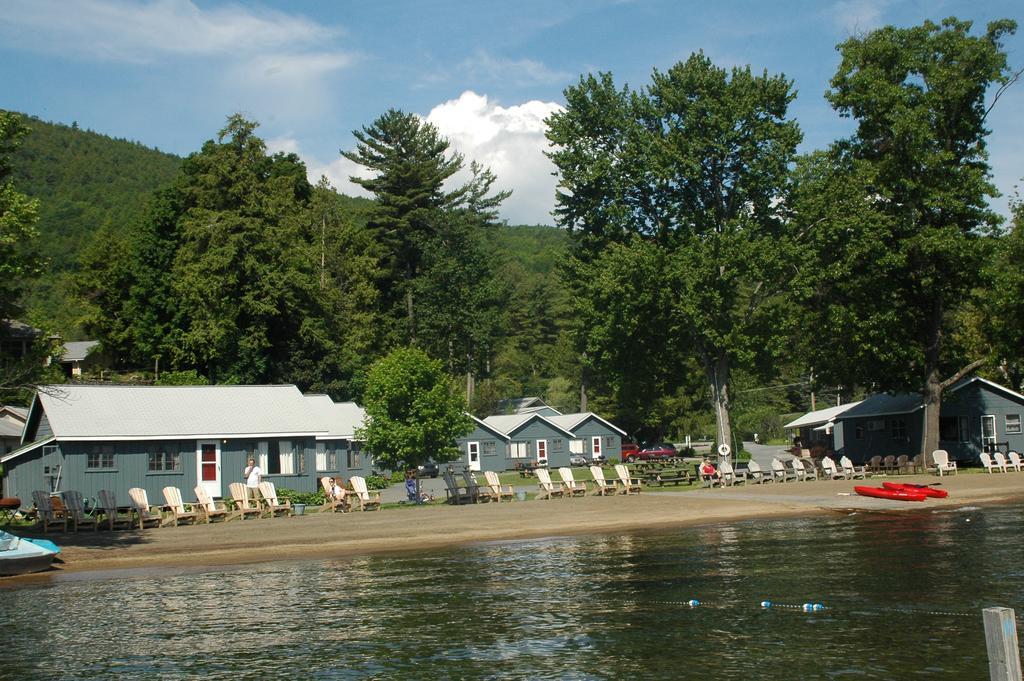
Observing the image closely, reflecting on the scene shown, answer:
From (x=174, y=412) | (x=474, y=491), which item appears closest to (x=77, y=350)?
(x=174, y=412)

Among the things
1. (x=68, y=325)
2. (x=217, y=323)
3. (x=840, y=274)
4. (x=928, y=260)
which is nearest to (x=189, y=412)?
(x=217, y=323)

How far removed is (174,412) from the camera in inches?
1673

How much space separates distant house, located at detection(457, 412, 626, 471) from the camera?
7200 cm

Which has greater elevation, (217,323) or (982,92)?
(982,92)

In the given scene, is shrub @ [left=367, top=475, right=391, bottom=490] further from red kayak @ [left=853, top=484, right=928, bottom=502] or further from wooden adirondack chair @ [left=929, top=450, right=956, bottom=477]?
wooden adirondack chair @ [left=929, top=450, right=956, bottom=477]

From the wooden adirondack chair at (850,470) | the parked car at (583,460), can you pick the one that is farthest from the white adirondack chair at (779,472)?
the parked car at (583,460)

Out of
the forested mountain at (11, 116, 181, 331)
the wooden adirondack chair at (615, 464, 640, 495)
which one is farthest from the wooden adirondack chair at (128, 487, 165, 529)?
the forested mountain at (11, 116, 181, 331)

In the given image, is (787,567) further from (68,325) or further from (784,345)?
(68,325)

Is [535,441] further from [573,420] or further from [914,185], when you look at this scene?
[914,185]

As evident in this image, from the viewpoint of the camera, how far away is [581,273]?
53.8 metres

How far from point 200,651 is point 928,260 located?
1679 inches

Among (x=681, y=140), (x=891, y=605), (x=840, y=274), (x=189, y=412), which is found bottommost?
(x=891, y=605)

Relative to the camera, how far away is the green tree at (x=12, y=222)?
26.0 m

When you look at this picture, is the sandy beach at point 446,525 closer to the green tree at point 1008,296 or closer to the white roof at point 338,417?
the green tree at point 1008,296
